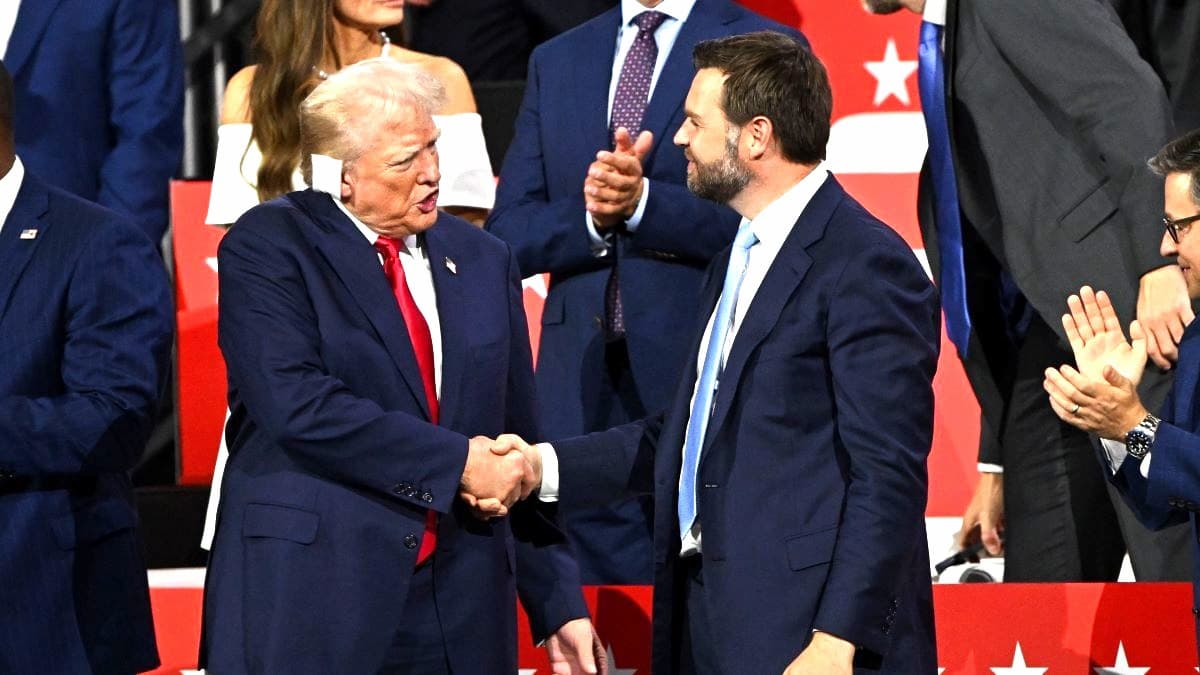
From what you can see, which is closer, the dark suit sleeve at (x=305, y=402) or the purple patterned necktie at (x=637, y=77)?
the dark suit sleeve at (x=305, y=402)

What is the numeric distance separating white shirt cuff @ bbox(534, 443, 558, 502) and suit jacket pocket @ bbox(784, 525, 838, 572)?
1.86 feet

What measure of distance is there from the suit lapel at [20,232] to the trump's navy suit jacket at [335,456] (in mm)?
466

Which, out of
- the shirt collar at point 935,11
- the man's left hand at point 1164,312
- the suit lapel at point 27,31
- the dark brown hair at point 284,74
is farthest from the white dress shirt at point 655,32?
the suit lapel at point 27,31

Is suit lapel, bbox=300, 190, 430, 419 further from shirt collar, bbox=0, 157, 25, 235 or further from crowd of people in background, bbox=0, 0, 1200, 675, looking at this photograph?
shirt collar, bbox=0, 157, 25, 235

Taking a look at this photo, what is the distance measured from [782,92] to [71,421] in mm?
1441

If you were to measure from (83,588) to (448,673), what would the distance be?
0.79m

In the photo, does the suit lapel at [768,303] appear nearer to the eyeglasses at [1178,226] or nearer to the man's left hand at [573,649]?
the man's left hand at [573,649]

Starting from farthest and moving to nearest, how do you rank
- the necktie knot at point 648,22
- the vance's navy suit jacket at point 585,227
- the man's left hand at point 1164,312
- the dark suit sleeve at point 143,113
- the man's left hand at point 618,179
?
the dark suit sleeve at point 143,113 → the necktie knot at point 648,22 → the vance's navy suit jacket at point 585,227 → the man's left hand at point 618,179 → the man's left hand at point 1164,312

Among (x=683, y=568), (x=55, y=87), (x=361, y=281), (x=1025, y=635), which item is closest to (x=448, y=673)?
(x=683, y=568)

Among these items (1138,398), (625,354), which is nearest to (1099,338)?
(1138,398)

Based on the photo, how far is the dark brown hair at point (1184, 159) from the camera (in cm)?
365

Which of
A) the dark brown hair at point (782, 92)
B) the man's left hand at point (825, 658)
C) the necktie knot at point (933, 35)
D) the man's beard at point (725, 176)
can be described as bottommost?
the man's left hand at point (825, 658)

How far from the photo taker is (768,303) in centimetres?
343

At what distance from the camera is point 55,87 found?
499 centimetres
